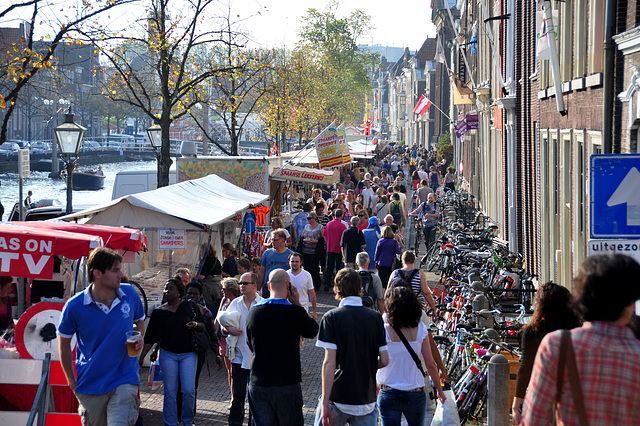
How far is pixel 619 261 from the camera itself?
3.39 metres

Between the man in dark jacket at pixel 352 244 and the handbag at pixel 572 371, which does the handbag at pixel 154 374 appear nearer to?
the man in dark jacket at pixel 352 244

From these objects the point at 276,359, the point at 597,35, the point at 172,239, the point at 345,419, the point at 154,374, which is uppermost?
the point at 597,35

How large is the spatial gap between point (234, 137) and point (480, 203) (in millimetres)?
9412

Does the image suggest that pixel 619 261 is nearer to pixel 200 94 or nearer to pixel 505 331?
pixel 505 331

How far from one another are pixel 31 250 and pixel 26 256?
0.06 meters

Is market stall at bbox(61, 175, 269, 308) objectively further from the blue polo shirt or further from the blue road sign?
the blue road sign

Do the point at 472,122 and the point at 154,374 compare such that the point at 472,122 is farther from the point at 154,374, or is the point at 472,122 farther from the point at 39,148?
the point at 39,148

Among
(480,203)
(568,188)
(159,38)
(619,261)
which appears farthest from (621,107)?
(480,203)

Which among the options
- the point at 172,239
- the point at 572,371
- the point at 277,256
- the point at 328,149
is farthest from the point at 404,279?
the point at 328,149

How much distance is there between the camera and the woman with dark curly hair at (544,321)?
5090 millimetres

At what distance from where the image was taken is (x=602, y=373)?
342 cm

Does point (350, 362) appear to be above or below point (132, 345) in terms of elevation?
below

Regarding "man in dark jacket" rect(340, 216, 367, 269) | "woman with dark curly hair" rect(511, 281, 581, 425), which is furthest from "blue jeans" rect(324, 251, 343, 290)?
"woman with dark curly hair" rect(511, 281, 581, 425)

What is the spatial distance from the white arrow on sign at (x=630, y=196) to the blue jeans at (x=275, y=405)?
8.26 ft
